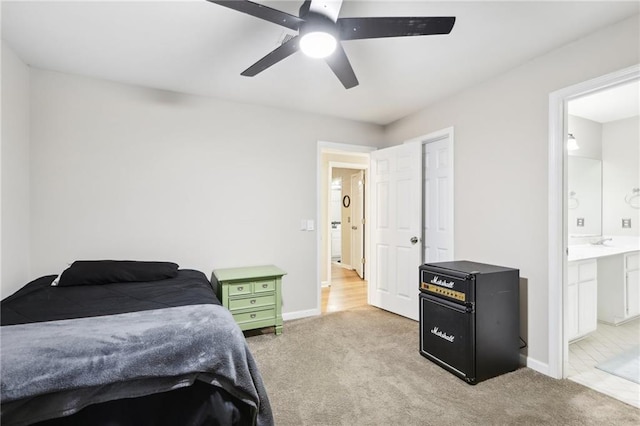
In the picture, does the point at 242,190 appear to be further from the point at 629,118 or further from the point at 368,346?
the point at 629,118

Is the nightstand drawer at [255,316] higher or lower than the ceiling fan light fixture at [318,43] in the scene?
lower

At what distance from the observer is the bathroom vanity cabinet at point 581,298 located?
2.66m

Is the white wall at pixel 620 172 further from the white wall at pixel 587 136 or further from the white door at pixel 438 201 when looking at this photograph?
the white door at pixel 438 201

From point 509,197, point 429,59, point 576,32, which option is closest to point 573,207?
point 509,197

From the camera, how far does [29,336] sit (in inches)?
48.5

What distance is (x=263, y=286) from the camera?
9.96 ft

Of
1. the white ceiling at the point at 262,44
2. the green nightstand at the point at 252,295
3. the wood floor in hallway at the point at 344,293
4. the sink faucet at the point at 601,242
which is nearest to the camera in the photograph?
the white ceiling at the point at 262,44

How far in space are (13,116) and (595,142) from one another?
602 cm

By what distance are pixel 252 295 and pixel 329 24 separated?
7.91 feet

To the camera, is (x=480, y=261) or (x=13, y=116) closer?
(x=13, y=116)

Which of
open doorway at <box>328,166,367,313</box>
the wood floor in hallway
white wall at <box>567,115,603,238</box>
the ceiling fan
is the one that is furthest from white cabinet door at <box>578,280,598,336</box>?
the ceiling fan

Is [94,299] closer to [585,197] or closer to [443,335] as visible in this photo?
[443,335]

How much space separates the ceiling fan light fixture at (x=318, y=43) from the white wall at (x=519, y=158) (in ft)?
5.96

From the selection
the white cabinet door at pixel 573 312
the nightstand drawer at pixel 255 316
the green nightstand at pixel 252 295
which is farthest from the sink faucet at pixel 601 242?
the nightstand drawer at pixel 255 316
